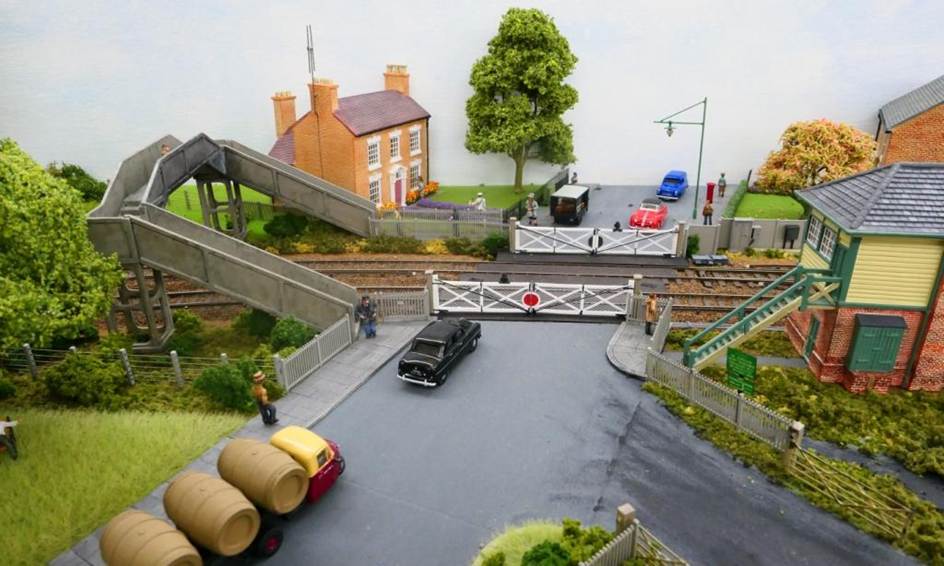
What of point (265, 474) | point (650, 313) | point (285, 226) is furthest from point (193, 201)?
point (265, 474)

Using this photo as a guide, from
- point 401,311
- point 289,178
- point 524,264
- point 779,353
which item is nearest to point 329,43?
point 289,178

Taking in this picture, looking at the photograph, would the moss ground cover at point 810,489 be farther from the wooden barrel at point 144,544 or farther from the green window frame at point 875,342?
the wooden barrel at point 144,544

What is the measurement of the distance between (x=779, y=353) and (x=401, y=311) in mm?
13797

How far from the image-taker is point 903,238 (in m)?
17.3

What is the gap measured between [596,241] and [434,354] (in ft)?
41.7

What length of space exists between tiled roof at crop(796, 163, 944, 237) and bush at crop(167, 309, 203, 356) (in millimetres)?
22475

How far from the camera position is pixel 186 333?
78.0 feet

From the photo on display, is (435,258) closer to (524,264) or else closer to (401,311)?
(524,264)

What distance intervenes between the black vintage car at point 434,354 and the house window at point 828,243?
1188 centimetres

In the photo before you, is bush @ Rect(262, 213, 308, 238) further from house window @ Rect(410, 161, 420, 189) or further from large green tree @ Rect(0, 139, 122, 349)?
large green tree @ Rect(0, 139, 122, 349)

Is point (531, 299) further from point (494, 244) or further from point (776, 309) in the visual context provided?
point (776, 309)

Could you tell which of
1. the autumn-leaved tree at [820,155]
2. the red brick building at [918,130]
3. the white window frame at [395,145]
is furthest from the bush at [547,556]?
the red brick building at [918,130]

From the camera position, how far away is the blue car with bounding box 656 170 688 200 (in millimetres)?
38688

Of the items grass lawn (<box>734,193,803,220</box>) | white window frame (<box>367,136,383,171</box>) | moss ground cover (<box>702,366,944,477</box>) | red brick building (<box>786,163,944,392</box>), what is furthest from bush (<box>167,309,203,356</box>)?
grass lawn (<box>734,193,803,220</box>)
